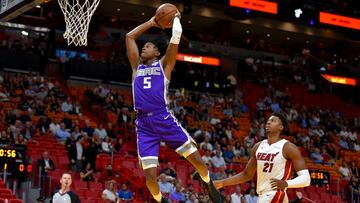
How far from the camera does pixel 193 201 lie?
619 inches

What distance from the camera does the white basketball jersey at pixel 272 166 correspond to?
24.1 ft

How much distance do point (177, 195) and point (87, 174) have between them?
237cm

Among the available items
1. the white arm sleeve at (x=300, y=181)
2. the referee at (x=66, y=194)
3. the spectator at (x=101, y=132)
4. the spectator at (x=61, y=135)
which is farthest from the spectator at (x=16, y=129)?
the white arm sleeve at (x=300, y=181)

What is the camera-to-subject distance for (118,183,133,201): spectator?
1598 centimetres

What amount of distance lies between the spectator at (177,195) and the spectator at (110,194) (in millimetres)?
1406

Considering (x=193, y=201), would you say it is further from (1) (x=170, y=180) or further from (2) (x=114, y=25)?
(2) (x=114, y=25)

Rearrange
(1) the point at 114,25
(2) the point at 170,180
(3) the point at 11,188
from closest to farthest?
(3) the point at 11,188 < (2) the point at 170,180 < (1) the point at 114,25

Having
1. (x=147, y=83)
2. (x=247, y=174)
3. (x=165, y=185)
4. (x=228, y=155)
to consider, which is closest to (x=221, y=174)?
(x=165, y=185)

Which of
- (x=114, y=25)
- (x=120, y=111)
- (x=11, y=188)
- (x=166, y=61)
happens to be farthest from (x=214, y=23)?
(x=166, y=61)

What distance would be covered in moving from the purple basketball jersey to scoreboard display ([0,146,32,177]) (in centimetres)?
836

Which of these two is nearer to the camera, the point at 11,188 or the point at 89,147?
the point at 11,188

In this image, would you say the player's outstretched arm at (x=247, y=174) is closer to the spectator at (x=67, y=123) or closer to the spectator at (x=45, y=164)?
the spectator at (x=45, y=164)

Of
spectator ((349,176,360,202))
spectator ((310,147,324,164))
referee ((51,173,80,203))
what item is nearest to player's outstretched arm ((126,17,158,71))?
referee ((51,173,80,203))

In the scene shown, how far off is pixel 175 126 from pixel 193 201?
894cm
